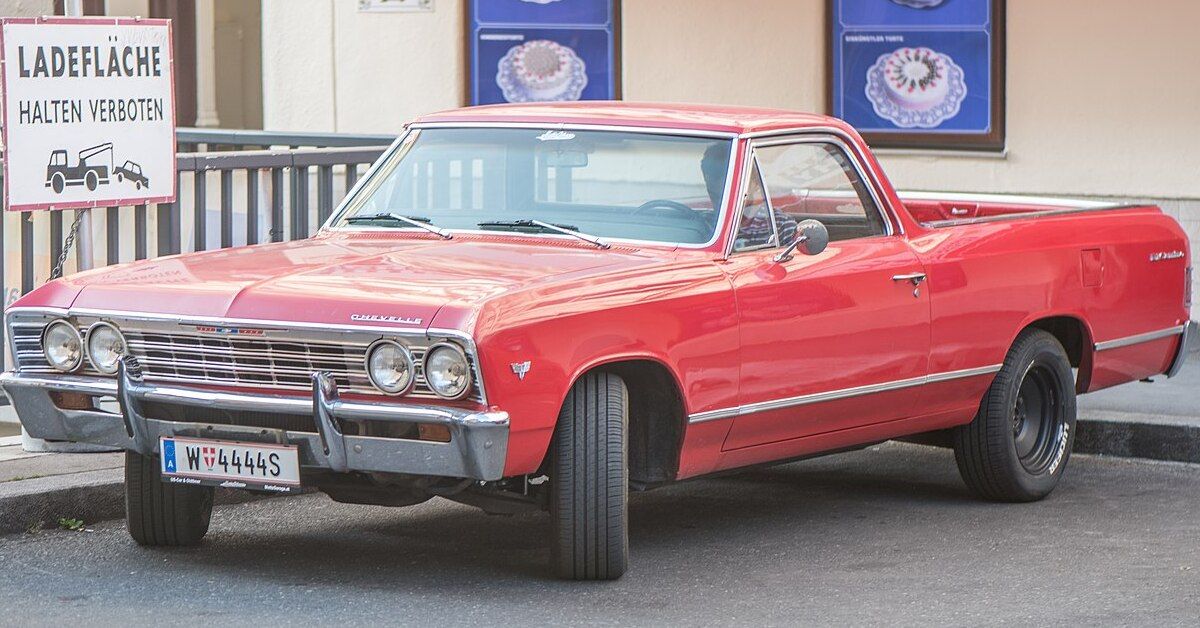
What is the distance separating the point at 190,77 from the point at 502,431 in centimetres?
1262

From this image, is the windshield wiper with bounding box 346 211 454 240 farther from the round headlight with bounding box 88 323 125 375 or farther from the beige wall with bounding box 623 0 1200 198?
the beige wall with bounding box 623 0 1200 198

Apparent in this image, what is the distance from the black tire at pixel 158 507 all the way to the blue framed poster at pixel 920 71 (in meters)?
7.95

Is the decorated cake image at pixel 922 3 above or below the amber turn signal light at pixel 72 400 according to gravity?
above

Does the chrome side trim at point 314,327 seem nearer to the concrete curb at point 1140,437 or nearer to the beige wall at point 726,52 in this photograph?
the concrete curb at point 1140,437

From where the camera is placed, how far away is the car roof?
7.38 metres

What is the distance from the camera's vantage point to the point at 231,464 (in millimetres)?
6277

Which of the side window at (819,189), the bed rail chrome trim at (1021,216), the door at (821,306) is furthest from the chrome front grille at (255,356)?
the bed rail chrome trim at (1021,216)

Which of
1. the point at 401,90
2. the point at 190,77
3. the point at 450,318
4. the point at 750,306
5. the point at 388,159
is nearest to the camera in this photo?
the point at 450,318

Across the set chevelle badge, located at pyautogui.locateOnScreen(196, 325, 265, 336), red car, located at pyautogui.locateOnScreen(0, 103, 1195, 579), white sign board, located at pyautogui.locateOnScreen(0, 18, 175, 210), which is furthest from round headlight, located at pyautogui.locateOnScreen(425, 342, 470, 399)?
white sign board, located at pyautogui.locateOnScreen(0, 18, 175, 210)

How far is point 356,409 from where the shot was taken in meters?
6.01

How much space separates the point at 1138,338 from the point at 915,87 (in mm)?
5588

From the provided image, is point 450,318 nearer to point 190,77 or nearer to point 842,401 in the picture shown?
point 842,401

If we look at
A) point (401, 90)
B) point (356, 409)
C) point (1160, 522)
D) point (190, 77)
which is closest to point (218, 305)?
point (356, 409)

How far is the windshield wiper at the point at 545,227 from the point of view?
6.98m
